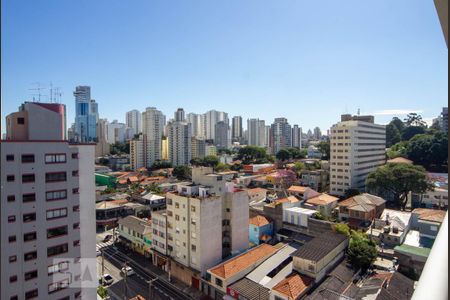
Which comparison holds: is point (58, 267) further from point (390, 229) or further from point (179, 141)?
point (179, 141)

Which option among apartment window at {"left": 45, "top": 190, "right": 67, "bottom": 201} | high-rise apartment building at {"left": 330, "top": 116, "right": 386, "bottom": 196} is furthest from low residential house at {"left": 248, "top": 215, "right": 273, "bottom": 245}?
high-rise apartment building at {"left": 330, "top": 116, "right": 386, "bottom": 196}

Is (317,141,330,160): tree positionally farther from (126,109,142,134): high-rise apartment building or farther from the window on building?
(126,109,142,134): high-rise apartment building

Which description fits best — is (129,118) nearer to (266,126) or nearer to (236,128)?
(236,128)

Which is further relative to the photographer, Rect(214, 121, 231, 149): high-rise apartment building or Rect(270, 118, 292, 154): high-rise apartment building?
Rect(214, 121, 231, 149): high-rise apartment building

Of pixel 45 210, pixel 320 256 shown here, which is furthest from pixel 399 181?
pixel 45 210

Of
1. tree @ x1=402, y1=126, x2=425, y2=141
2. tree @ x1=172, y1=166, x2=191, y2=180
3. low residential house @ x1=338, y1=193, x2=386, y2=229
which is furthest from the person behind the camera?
tree @ x1=402, y1=126, x2=425, y2=141
